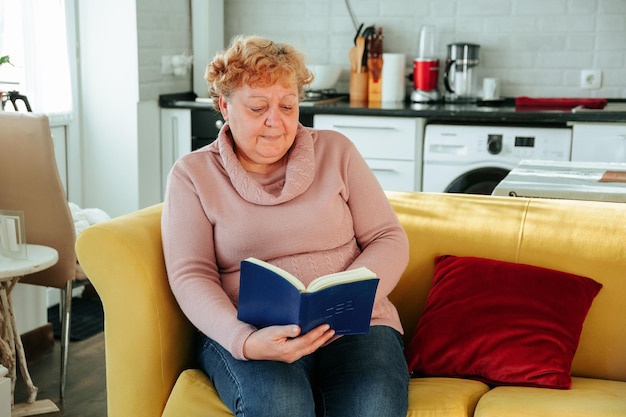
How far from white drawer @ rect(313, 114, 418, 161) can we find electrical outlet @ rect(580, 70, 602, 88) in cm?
98

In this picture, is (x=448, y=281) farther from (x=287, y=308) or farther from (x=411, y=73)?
(x=411, y=73)

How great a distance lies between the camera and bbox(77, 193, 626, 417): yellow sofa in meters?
1.88

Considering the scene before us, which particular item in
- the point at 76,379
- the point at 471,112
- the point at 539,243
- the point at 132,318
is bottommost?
the point at 76,379

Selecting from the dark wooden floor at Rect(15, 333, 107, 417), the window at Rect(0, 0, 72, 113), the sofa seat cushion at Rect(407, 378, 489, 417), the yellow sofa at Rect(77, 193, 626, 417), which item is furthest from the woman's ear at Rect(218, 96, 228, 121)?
the window at Rect(0, 0, 72, 113)

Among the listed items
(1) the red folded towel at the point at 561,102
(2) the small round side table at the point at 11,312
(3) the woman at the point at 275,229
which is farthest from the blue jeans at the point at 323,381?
(1) the red folded towel at the point at 561,102

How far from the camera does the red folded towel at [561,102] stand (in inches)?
157

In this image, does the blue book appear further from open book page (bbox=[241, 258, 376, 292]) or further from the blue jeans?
Answer: the blue jeans

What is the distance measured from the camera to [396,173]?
396cm

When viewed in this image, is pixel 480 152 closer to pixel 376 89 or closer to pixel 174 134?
pixel 376 89

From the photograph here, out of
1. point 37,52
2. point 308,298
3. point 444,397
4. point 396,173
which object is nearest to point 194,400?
point 308,298

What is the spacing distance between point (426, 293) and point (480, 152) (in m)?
1.66

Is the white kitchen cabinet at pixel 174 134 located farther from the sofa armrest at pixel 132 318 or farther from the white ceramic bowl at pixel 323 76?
the sofa armrest at pixel 132 318

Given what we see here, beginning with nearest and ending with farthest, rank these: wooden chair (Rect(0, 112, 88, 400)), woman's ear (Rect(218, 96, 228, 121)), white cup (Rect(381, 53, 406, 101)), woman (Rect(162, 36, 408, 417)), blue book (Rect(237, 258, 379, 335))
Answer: blue book (Rect(237, 258, 379, 335)) → woman (Rect(162, 36, 408, 417)) → woman's ear (Rect(218, 96, 228, 121)) → wooden chair (Rect(0, 112, 88, 400)) → white cup (Rect(381, 53, 406, 101))

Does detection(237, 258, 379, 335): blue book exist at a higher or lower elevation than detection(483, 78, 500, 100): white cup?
lower
